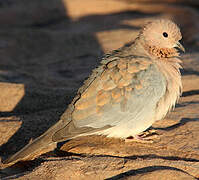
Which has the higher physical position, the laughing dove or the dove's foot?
the laughing dove

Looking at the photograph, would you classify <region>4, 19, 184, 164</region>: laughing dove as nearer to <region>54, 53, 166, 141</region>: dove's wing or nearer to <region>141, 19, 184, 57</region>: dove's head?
<region>54, 53, 166, 141</region>: dove's wing

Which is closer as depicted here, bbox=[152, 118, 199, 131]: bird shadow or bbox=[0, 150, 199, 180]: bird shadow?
bbox=[0, 150, 199, 180]: bird shadow

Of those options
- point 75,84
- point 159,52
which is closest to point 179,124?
point 159,52

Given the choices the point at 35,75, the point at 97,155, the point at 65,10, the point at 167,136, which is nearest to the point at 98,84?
the point at 97,155

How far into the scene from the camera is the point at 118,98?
3.79m

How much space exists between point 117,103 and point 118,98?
0.05 m

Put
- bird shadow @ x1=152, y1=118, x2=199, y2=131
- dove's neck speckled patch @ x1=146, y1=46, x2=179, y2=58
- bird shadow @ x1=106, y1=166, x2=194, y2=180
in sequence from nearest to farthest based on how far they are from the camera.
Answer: bird shadow @ x1=106, y1=166, x2=194, y2=180 < dove's neck speckled patch @ x1=146, y1=46, x2=179, y2=58 < bird shadow @ x1=152, y1=118, x2=199, y2=131

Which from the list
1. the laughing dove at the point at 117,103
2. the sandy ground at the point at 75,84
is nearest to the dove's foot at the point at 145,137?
the sandy ground at the point at 75,84

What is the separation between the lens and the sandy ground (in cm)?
361

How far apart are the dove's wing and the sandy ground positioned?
1.16 feet

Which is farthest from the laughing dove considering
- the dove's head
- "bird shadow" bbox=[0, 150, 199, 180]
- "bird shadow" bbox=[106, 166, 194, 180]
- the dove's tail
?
"bird shadow" bbox=[106, 166, 194, 180]

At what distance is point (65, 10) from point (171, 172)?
8.08 meters

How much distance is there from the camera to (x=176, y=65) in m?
4.18

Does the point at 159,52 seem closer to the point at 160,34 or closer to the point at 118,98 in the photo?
A: the point at 160,34
